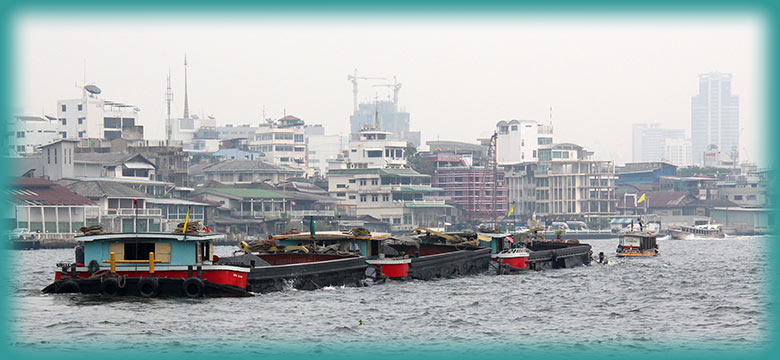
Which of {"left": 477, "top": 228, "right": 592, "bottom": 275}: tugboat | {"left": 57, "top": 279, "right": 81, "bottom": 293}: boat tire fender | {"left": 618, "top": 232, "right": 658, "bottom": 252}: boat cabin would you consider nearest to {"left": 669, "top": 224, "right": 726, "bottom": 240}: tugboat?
{"left": 618, "top": 232, "right": 658, "bottom": 252}: boat cabin

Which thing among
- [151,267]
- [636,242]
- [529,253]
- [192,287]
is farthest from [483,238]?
[151,267]

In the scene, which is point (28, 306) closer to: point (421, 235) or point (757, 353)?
point (757, 353)

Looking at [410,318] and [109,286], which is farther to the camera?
[109,286]

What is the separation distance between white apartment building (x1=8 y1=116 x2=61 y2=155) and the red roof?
56.8 meters

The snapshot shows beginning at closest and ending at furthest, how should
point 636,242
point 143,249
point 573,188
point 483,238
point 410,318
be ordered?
point 410,318 → point 143,249 → point 483,238 → point 636,242 → point 573,188

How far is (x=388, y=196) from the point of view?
161500 millimetres

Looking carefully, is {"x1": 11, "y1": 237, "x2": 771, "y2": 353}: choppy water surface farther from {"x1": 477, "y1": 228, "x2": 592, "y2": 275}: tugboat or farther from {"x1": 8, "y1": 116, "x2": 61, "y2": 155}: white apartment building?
{"x1": 8, "y1": 116, "x2": 61, "y2": 155}: white apartment building

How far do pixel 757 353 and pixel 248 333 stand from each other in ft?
41.3

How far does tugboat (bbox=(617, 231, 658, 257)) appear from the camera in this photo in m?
85.2

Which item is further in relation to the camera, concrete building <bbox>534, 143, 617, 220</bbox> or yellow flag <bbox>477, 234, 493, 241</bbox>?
concrete building <bbox>534, 143, 617, 220</bbox>

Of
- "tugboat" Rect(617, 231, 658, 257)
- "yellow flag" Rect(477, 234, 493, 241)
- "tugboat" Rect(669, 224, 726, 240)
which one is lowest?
"tugboat" Rect(669, 224, 726, 240)

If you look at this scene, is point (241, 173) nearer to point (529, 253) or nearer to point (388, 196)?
point (388, 196)

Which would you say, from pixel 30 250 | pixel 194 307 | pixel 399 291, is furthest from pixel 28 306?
pixel 30 250

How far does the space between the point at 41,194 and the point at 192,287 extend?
8296 cm
